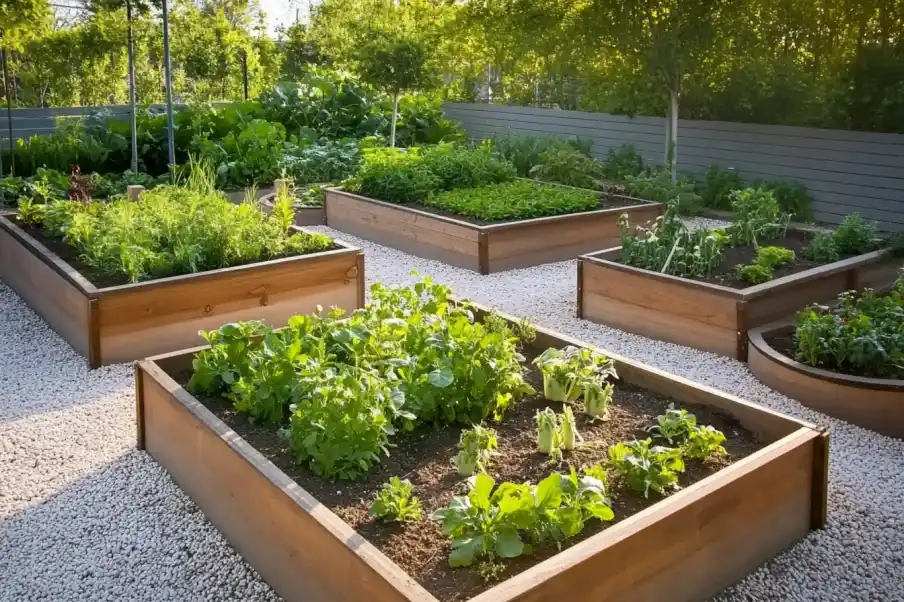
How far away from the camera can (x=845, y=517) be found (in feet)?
9.92

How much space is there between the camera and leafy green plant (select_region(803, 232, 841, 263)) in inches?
213

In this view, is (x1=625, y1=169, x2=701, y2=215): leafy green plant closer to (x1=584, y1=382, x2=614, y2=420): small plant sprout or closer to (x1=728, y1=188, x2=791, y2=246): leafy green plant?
(x1=728, y1=188, x2=791, y2=246): leafy green plant

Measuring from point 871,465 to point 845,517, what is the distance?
47 centimetres

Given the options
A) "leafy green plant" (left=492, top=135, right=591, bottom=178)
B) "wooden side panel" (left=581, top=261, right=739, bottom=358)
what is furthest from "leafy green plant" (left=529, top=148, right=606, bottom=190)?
"wooden side panel" (left=581, top=261, right=739, bottom=358)

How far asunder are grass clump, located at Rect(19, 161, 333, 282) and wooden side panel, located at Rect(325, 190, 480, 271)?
1289 mm

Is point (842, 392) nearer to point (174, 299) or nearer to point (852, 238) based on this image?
point (852, 238)

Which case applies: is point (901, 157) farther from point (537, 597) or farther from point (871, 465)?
point (537, 597)

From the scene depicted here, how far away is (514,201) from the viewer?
7000 millimetres

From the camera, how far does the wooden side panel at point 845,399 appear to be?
363cm

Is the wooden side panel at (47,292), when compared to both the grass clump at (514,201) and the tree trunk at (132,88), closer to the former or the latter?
the tree trunk at (132,88)

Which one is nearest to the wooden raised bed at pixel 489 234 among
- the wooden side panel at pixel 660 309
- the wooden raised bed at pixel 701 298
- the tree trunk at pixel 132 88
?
the wooden raised bed at pixel 701 298

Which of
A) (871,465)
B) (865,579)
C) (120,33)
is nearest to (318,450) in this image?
(865,579)

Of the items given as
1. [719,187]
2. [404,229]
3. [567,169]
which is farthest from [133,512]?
[719,187]

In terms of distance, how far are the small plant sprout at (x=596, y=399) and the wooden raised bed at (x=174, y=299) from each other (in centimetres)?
225
